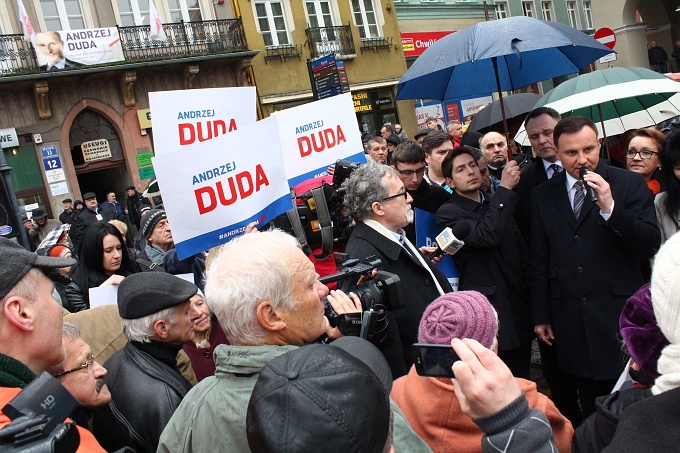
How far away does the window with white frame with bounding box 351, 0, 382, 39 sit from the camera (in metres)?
21.5

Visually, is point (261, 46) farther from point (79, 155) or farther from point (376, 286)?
point (376, 286)

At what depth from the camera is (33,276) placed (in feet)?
5.67

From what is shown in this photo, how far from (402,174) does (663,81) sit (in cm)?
201

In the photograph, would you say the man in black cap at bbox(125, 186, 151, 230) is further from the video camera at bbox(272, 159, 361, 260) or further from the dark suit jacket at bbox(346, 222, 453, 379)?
the dark suit jacket at bbox(346, 222, 453, 379)

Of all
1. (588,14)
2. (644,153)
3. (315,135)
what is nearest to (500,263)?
(644,153)

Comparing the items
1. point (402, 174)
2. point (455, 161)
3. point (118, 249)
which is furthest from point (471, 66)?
point (118, 249)

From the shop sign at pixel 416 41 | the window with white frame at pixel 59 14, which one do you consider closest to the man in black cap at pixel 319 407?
the window with white frame at pixel 59 14

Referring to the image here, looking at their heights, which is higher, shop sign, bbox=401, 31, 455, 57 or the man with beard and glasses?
shop sign, bbox=401, 31, 455, 57

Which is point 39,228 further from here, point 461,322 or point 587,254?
point 461,322

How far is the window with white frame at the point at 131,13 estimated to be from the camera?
17125 millimetres

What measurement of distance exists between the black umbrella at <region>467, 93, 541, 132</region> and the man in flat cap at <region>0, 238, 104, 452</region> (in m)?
6.15

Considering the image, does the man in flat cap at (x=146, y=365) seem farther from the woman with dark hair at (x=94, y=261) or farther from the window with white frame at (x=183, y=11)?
the window with white frame at (x=183, y=11)

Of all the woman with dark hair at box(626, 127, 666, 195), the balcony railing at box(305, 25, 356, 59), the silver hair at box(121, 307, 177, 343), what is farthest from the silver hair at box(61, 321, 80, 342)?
the balcony railing at box(305, 25, 356, 59)

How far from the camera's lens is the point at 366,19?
21.7 metres
